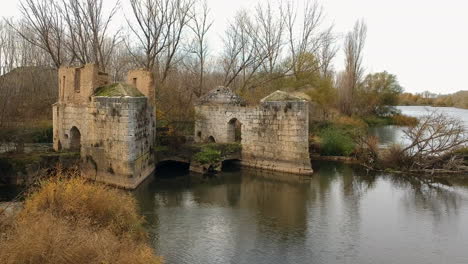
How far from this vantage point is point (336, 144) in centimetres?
2089

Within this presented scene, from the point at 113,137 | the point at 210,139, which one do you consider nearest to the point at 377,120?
the point at 210,139

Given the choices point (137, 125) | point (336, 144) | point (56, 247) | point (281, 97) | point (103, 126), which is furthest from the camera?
point (336, 144)

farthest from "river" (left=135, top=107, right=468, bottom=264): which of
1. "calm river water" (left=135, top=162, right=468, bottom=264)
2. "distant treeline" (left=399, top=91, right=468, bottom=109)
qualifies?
"distant treeline" (left=399, top=91, right=468, bottom=109)

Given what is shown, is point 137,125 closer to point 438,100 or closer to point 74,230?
point 74,230

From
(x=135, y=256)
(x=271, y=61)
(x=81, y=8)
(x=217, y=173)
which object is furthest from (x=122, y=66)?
(x=135, y=256)

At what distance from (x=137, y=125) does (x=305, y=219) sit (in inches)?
268

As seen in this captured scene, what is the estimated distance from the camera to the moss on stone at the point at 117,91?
A: 1390 centimetres

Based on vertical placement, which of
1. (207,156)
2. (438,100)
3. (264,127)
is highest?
(438,100)

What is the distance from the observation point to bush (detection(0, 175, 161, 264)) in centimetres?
530

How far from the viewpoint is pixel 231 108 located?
19.2 metres

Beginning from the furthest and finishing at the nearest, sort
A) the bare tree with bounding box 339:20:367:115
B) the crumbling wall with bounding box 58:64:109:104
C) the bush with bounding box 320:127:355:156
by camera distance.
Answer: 1. the bare tree with bounding box 339:20:367:115
2. the bush with bounding box 320:127:355:156
3. the crumbling wall with bounding box 58:64:109:104

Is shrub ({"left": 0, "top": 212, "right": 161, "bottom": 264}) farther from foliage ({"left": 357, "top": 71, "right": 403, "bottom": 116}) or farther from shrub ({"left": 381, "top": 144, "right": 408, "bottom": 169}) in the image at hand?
foliage ({"left": 357, "top": 71, "right": 403, "bottom": 116})

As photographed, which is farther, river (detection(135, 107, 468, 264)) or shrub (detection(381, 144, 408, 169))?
shrub (detection(381, 144, 408, 169))

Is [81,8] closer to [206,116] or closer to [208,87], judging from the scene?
[206,116]
